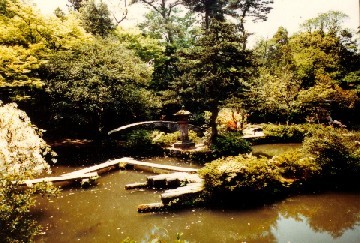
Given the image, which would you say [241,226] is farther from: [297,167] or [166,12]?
[166,12]

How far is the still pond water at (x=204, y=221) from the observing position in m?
7.39

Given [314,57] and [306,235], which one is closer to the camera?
[306,235]

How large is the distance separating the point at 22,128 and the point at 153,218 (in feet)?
14.4

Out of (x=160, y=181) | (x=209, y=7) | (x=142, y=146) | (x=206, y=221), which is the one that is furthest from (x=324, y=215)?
(x=209, y=7)

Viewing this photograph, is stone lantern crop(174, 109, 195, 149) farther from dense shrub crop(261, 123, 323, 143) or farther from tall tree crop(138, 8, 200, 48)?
tall tree crop(138, 8, 200, 48)

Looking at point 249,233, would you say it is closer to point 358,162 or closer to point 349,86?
point 358,162

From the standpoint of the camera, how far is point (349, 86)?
2631cm

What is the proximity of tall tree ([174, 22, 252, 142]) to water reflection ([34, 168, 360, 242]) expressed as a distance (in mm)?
6443

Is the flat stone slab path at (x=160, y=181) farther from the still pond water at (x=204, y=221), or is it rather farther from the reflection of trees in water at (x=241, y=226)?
the reflection of trees in water at (x=241, y=226)

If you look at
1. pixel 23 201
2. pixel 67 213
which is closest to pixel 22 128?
pixel 23 201

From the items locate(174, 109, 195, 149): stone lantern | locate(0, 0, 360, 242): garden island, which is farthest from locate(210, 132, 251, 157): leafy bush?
locate(174, 109, 195, 149): stone lantern

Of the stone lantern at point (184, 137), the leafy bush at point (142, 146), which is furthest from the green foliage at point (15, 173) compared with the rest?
the leafy bush at point (142, 146)

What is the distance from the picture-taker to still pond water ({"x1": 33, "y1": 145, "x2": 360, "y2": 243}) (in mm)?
7395

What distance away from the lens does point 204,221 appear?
8.23 meters
